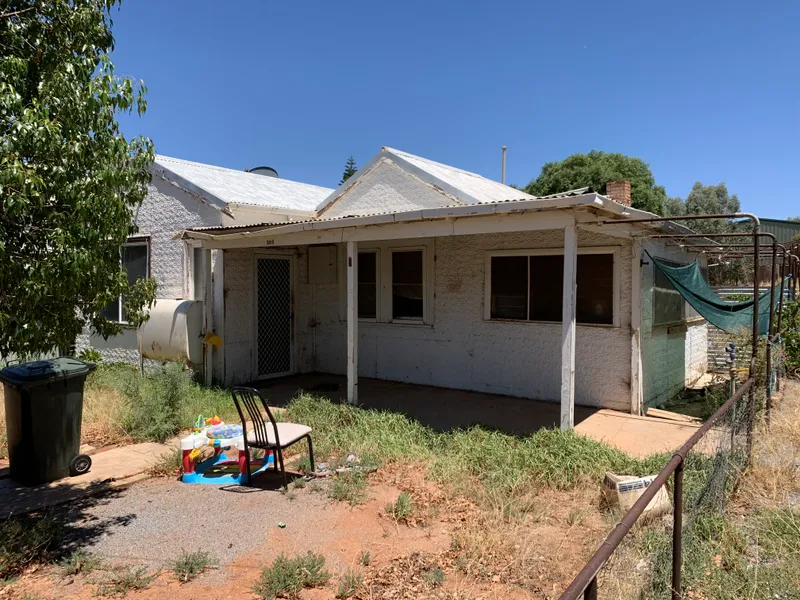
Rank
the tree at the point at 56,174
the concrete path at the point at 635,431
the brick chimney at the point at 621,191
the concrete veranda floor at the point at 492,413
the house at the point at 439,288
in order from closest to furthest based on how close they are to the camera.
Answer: the tree at the point at 56,174
the concrete path at the point at 635,431
the concrete veranda floor at the point at 492,413
the house at the point at 439,288
the brick chimney at the point at 621,191

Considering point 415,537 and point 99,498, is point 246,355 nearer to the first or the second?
point 99,498

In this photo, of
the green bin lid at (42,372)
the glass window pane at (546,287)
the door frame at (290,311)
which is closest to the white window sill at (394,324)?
the door frame at (290,311)

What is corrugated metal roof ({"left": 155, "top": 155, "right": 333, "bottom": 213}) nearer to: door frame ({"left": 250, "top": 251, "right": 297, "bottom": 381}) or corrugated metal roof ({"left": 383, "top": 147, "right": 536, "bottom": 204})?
door frame ({"left": 250, "top": 251, "right": 297, "bottom": 381})

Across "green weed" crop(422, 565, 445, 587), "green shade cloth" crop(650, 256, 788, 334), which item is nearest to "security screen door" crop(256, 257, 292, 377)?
"green shade cloth" crop(650, 256, 788, 334)

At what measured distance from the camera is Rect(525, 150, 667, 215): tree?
28.4 meters

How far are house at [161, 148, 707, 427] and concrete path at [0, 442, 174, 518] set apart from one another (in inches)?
112

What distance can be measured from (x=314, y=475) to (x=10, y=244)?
3.25m

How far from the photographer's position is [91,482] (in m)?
5.40

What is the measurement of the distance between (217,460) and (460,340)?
4489 millimetres

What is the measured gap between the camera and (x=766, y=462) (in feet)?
16.4

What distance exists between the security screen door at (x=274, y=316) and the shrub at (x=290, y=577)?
22.3 ft

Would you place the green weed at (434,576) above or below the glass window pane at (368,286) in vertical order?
below

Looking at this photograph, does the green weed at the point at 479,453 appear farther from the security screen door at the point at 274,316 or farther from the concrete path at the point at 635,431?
the security screen door at the point at 274,316

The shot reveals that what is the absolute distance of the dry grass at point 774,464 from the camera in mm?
4492
